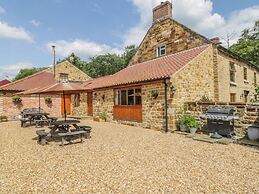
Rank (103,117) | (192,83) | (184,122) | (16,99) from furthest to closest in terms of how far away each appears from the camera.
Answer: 1. (16,99)
2. (103,117)
3. (192,83)
4. (184,122)

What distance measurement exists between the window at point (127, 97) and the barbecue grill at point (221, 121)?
4727 mm

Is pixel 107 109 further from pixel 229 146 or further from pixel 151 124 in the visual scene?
pixel 229 146

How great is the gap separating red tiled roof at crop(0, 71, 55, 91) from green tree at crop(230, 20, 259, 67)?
91.6ft

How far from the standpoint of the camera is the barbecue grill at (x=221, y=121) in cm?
856

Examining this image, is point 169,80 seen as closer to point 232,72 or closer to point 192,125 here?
point 192,125

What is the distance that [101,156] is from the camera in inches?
244

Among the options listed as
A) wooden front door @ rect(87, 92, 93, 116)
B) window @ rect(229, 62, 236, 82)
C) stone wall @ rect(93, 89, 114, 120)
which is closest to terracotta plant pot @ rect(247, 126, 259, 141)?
window @ rect(229, 62, 236, 82)

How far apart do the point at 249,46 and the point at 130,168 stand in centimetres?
3127

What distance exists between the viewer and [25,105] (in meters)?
18.8

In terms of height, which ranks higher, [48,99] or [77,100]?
[48,99]

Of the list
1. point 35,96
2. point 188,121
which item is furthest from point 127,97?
point 35,96

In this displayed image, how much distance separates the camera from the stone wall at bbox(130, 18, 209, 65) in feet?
50.0

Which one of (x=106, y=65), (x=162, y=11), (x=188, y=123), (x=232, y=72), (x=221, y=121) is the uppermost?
(x=162, y=11)

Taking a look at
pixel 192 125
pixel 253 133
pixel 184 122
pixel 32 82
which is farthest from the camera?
pixel 32 82
